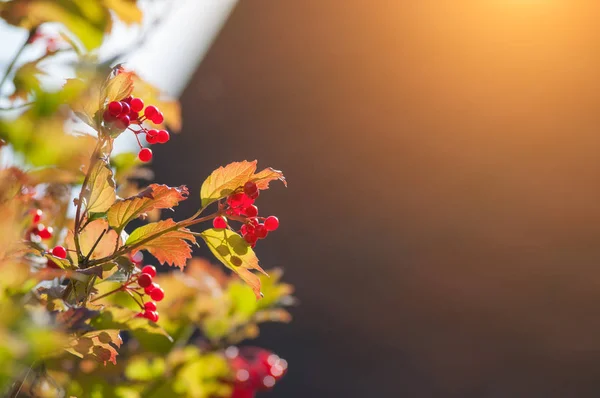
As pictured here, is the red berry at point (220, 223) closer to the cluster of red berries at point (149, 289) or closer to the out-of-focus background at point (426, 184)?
the cluster of red berries at point (149, 289)

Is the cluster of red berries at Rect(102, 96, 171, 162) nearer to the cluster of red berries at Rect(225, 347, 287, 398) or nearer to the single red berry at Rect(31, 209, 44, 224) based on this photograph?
the single red berry at Rect(31, 209, 44, 224)

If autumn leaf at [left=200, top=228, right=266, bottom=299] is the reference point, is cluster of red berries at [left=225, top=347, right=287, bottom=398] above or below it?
below

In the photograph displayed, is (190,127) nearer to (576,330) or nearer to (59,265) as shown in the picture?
(576,330)

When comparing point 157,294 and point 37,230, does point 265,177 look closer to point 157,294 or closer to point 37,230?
point 157,294

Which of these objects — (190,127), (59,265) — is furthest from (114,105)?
(190,127)

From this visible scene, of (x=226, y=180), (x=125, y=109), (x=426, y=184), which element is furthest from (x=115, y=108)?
(x=426, y=184)

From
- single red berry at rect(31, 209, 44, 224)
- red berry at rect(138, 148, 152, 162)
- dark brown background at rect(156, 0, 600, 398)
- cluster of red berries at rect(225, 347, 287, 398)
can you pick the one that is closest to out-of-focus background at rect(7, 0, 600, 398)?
dark brown background at rect(156, 0, 600, 398)

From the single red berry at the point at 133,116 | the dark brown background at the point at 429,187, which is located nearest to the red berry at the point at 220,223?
the single red berry at the point at 133,116
